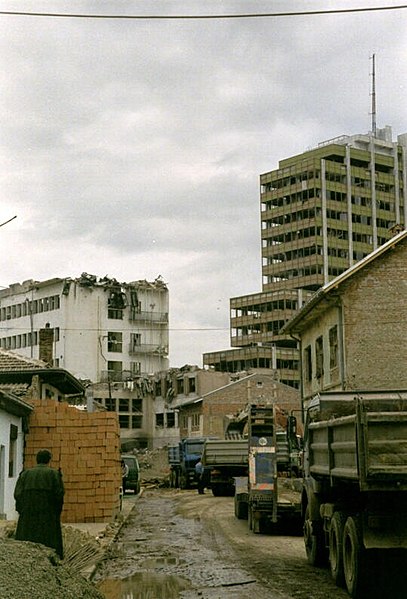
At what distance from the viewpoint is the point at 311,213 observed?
10850 cm

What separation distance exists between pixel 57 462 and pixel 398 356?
48.9 ft

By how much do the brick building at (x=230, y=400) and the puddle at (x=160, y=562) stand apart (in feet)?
199

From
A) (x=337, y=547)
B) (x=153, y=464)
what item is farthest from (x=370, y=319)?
(x=153, y=464)

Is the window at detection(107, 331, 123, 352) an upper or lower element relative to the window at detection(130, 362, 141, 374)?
upper

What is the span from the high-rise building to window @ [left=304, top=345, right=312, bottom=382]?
59.6 meters

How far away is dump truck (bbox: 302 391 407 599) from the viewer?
11.4 meters

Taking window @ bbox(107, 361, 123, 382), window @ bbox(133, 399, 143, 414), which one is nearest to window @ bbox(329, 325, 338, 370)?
window @ bbox(133, 399, 143, 414)

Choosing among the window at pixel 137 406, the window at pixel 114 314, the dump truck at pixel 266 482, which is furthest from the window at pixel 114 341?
the dump truck at pixel 266 482

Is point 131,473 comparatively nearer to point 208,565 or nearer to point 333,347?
point 333,347

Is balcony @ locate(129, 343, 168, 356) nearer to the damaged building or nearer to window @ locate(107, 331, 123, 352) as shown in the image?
the damaged building

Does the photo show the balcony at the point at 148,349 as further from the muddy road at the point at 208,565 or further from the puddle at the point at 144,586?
the puddle at the point at 144,586

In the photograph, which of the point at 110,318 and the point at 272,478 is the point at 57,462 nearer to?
the point at 272,478

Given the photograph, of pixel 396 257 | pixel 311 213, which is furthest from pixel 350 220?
pixel 396 257

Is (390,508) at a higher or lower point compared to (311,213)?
lower
